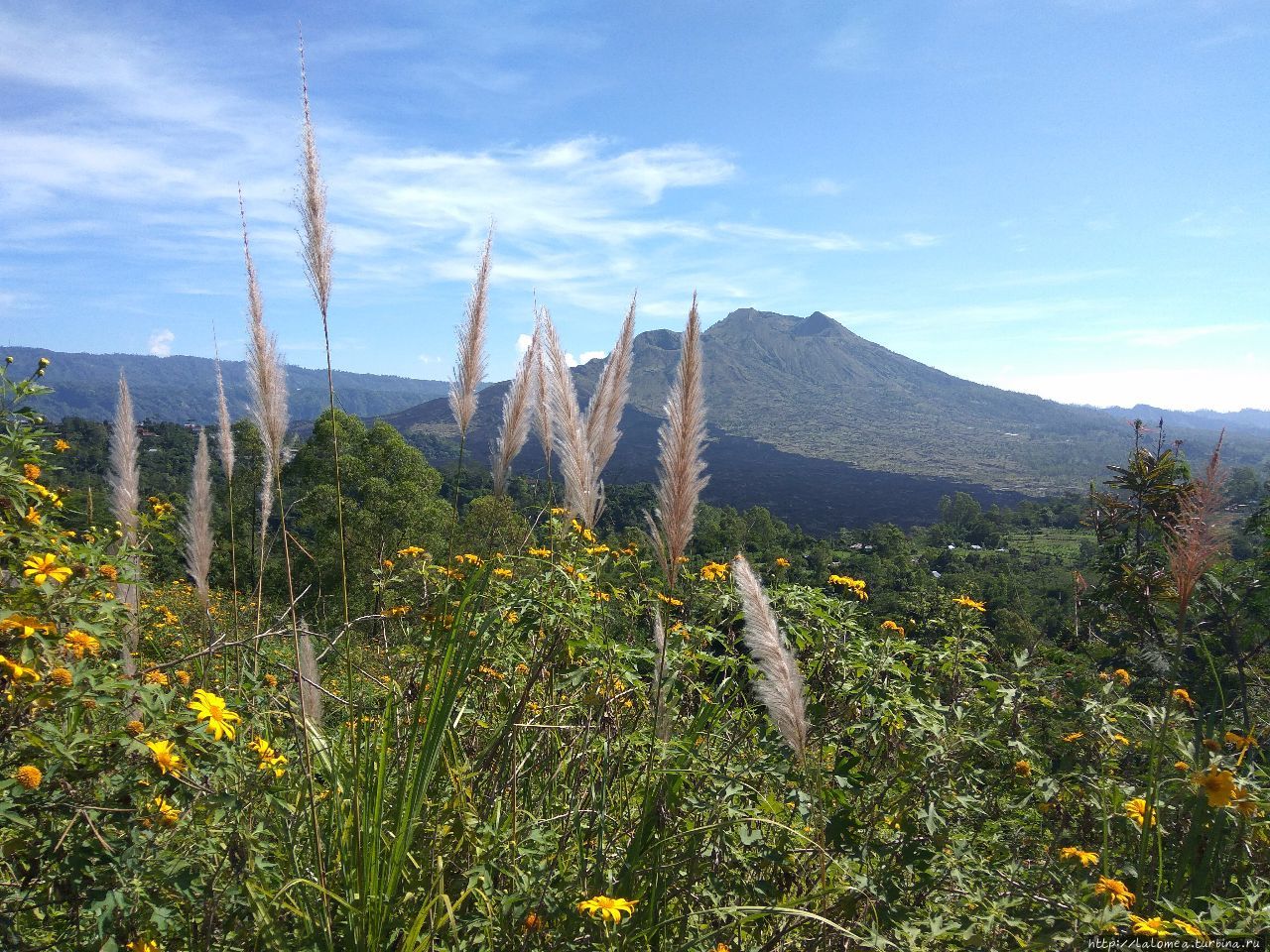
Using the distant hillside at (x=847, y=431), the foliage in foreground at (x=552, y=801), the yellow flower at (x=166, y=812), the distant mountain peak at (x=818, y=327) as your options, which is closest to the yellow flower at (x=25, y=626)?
the foliage in foreground at (x=552, y=801)

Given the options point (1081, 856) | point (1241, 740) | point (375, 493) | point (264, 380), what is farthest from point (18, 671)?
point (375, 493)

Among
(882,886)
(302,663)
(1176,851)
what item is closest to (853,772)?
(882,886)

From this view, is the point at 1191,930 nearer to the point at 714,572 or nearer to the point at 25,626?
the point at 714,572

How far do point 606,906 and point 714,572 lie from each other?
139cm

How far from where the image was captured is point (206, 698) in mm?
1204

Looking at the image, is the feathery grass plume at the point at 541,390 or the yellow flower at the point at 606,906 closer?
the yellow flower at the point at 606,906

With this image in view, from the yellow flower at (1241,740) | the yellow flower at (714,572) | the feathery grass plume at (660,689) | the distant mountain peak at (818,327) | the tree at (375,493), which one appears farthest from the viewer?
the distant mountain peak at (818,327)

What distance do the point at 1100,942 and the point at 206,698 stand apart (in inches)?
61.1

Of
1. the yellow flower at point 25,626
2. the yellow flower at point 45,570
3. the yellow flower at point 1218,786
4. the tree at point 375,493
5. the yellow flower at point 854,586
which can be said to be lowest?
the tree at point 375,493

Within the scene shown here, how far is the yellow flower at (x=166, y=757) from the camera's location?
1.09m

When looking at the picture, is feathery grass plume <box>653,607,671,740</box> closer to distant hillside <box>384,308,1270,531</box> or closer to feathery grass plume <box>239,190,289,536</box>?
feathery grass plume <box>239,190,289,536</box>

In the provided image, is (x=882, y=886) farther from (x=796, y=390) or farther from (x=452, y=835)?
(x=796, y=390)

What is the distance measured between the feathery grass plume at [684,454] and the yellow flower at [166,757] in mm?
924

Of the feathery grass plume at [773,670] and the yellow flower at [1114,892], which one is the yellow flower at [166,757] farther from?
the yellow flower at [1114,892]
